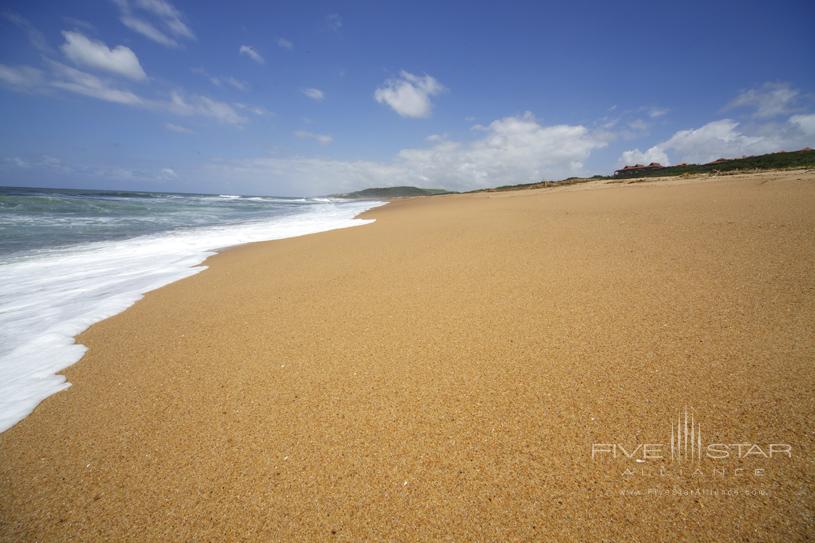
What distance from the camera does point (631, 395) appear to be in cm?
154

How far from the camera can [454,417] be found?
155cm

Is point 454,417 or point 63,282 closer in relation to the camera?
point 454,417

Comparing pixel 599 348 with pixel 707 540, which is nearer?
pixel 707 540

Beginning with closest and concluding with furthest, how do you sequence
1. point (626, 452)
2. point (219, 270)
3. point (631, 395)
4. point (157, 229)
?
1. point (626, 452)
2. point (631, 395)
3. point (219, 270)
4. point (157, 229)

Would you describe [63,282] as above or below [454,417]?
above

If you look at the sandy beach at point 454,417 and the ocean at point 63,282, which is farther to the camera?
the ocean at point 63,282

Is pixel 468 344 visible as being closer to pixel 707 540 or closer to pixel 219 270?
pixel 707 540

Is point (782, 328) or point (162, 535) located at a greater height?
point (782, 328)

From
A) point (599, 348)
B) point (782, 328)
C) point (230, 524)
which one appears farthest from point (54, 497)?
point (782, 328)

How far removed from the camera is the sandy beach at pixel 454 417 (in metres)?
1.14

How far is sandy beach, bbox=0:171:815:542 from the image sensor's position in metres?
1.14

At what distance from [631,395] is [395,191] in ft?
347

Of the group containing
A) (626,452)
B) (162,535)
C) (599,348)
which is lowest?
(162,535)

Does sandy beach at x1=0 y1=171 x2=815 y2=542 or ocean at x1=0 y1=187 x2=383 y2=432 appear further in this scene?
ocean at x1=0 y1=187 x2=383 y2=432
